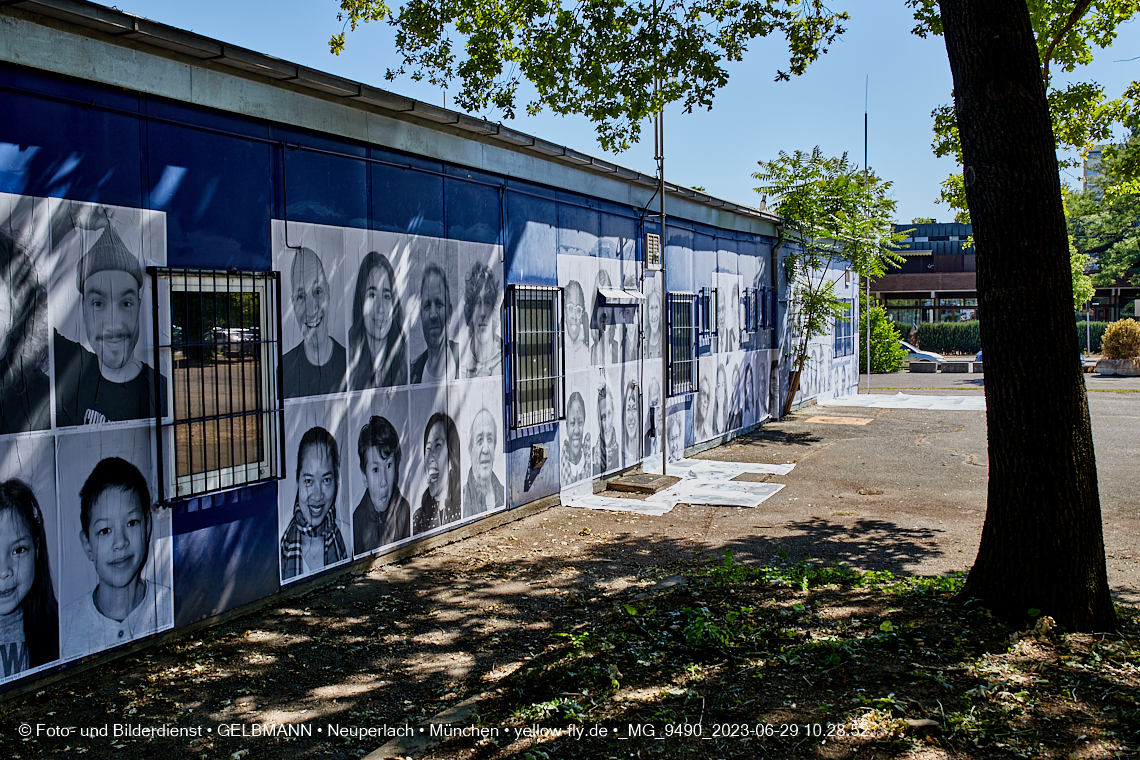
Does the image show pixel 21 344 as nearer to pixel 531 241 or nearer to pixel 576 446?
pixel 531 241

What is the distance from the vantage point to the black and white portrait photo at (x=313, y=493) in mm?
6570

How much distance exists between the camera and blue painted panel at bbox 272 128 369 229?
6.59 metres

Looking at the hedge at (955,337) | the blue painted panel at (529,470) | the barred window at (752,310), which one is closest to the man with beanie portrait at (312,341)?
the blue painted panel at (529,470)

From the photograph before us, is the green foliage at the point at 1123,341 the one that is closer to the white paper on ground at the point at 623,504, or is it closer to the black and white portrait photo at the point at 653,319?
the black and white portrait photo at the point at 653,319

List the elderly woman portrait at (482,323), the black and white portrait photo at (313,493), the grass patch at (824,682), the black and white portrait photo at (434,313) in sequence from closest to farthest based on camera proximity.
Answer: the grass patch at (824,682) → the black and white portrait photo at (313,493) → the black and white portrait photo at (434,313) → the elderly woman portrait at (482,323)

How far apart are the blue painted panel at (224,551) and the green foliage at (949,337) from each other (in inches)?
1702

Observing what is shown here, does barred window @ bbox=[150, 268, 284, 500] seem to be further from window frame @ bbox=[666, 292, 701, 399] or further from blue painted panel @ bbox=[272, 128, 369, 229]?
window frame @ bbox=[666, 292, 701, 399]

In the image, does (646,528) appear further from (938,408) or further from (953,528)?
(938,408)

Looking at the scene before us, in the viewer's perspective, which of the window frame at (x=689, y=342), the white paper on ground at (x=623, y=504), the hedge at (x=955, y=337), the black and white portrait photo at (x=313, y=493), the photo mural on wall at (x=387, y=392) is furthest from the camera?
the hedge at (x=955, y=337)

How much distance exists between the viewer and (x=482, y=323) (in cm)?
888

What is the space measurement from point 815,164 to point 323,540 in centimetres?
1380

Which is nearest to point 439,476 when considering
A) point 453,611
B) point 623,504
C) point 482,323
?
point 482,323

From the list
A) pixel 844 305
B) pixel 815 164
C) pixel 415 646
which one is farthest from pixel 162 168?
pixel 844 305

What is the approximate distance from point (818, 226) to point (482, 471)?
11.7 m
